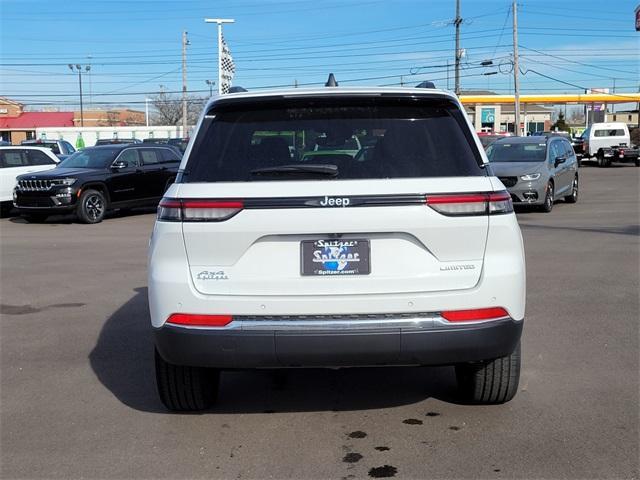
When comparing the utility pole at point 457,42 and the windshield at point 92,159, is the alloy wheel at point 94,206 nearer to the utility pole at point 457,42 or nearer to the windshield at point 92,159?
the windshield at point 92,159

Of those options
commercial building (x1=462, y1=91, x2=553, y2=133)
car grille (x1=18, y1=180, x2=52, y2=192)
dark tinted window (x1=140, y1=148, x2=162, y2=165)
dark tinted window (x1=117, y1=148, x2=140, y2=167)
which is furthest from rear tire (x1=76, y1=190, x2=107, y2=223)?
commercial building (x1=462, y1=91, x2=553, y2=133)

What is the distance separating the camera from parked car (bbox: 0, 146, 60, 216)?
1853 cm

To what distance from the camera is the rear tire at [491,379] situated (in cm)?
449

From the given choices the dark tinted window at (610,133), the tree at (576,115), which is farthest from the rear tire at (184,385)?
the tree at (576,115)

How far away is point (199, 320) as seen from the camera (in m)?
3.90

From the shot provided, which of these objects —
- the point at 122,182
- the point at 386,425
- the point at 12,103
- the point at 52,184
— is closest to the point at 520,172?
the point at 122,182

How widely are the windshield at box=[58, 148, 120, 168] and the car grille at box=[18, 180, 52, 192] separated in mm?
1253

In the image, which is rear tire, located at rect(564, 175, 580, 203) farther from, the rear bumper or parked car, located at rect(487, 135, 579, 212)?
the rear bumper

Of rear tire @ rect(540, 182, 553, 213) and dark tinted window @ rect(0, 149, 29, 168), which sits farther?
dark tinted window @ rect(0, 149, 29, 168)

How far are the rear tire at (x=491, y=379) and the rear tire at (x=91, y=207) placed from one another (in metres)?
13.7

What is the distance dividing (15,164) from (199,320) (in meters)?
16.9

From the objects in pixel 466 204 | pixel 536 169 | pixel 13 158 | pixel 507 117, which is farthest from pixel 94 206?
pixel 507 117

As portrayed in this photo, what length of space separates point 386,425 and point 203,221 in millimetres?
1717

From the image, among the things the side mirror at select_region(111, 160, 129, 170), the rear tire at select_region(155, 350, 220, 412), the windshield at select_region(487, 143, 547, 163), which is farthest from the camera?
the windshield at select_region(487, 143, 547, 163)
